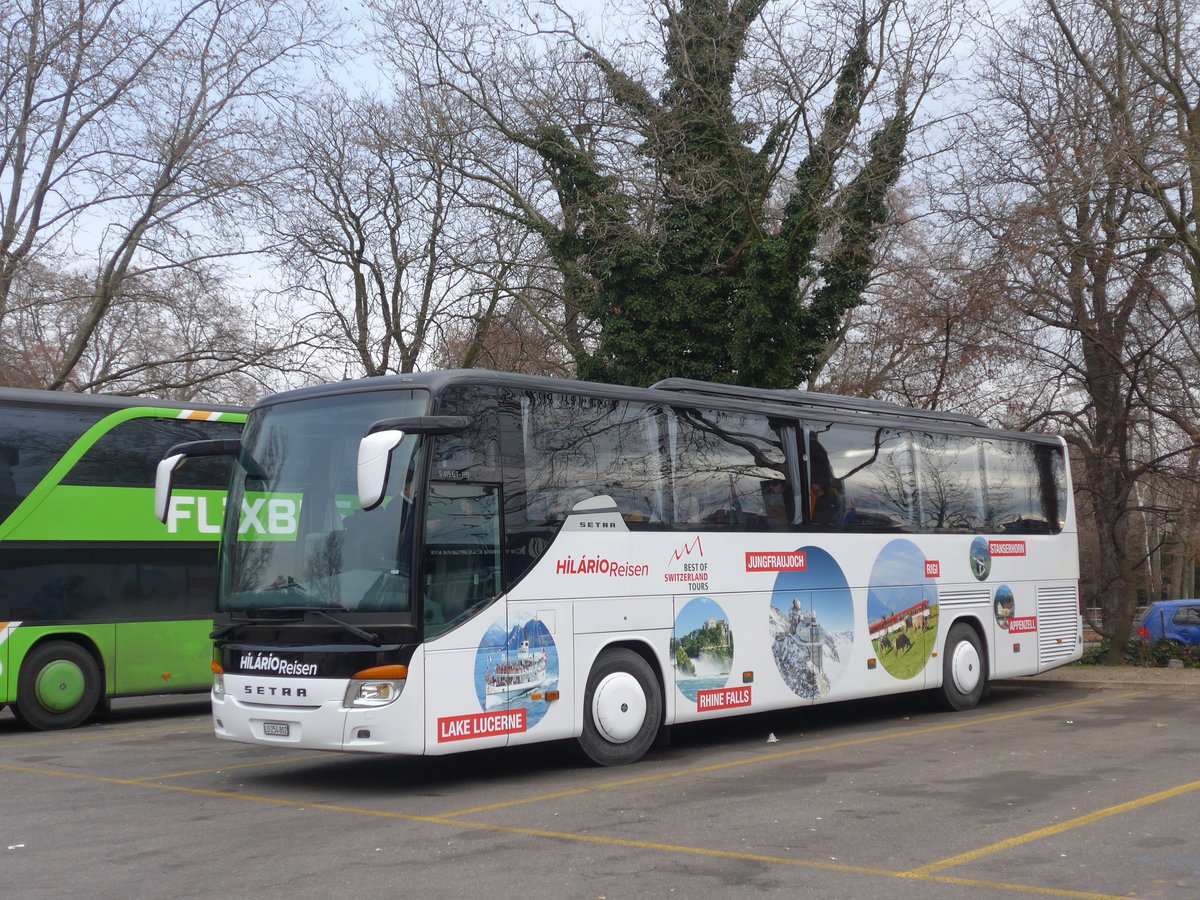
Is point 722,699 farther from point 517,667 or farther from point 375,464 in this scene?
point 375,464

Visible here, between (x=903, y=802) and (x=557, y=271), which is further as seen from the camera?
(x=557, y=271)

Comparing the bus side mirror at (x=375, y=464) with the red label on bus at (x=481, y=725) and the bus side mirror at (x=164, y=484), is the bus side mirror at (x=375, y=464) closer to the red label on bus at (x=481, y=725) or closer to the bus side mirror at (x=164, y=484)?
the red label on bus at (x=481, y=725)

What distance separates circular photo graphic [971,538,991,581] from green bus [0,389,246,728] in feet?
30.6

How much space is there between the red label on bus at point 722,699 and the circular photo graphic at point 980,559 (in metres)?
4.84

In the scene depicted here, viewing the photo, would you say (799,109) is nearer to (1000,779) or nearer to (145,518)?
(145,518)

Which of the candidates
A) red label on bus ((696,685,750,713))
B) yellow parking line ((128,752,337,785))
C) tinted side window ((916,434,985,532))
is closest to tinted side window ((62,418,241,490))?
yellow parking line ((128,752,337,785))

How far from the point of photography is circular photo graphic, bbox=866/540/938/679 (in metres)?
14.1

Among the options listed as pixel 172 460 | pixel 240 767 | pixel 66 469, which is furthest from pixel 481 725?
pixel 66 469

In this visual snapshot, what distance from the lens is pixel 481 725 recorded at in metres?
9.65

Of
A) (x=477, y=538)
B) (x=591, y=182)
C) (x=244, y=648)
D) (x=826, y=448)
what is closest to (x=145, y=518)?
(x=244, y=648)

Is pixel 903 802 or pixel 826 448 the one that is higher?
pixel 826 448

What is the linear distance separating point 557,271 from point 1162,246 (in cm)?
1446

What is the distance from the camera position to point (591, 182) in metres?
25.6

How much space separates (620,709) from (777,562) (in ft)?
Answer: 8.85
